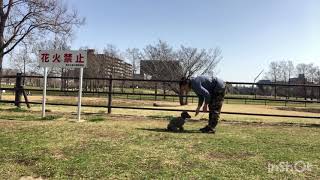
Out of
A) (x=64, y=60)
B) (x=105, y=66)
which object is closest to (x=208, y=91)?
(x=64, y=60)

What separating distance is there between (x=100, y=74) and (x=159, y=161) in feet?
185

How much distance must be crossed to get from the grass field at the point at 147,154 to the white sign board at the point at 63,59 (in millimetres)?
3396

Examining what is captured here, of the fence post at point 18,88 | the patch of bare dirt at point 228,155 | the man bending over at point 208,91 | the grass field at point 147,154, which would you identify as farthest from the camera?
the fence post at point 18,88

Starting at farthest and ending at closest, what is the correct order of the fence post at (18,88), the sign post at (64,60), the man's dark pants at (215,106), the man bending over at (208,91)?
the fence post at (18,88)
the sign post at (64,60)
the man's dark pants at (215,106)
the man bending over at (208,91)

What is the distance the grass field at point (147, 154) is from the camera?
5969 mm

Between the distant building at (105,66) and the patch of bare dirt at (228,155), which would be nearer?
the patch of bare dirt at (228,155)

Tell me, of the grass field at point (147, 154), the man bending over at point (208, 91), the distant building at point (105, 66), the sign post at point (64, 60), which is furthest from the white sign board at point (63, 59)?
the distant building at point (105, 66)

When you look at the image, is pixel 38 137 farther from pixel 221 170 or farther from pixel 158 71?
pixel 158 71

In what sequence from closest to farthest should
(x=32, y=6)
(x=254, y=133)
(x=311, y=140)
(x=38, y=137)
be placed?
(x=38, y=137)
(x=311, y=140)
(x=254, y=133)
(x=32, y=6)

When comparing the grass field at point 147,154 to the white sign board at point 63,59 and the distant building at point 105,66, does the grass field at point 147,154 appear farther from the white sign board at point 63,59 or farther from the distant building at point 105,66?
the distant building at point 105,66

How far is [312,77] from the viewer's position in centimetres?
7919

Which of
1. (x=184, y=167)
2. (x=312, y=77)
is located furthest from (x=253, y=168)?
(x=312, y=77)

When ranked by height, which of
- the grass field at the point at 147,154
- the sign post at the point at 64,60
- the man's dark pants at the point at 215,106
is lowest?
the grass field at the point at 147,154

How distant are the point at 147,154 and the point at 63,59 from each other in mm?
6657
